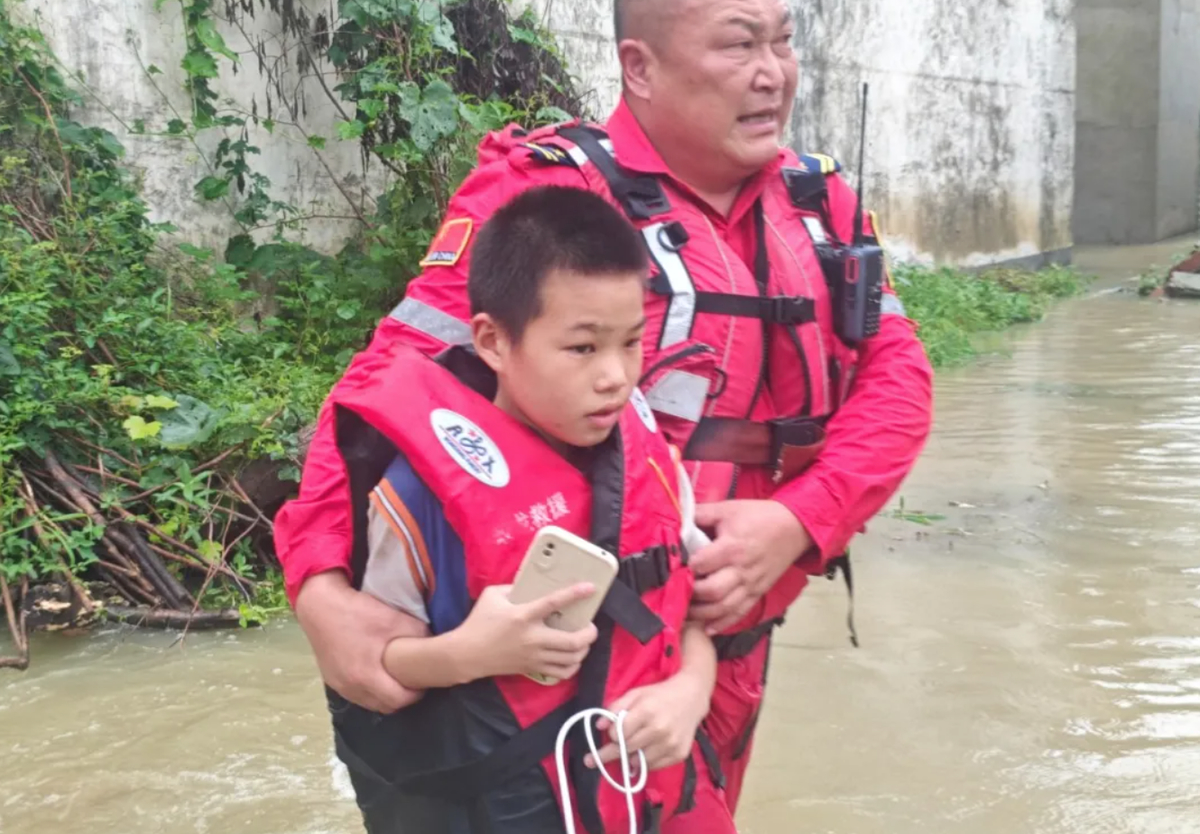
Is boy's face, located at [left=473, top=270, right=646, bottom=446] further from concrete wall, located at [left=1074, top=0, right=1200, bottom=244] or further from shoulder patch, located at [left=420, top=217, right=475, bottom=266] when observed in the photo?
concrete wall, located at [left=1074, top=0, right=1200, bottom=244]

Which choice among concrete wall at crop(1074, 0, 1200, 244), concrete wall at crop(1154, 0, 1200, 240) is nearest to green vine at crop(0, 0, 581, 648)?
concrete wall at crop(1074, 0, 1200, 244)

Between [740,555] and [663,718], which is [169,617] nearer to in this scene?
[740,555]

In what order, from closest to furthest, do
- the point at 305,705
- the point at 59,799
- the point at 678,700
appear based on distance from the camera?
the point at 678,700 → the point at 59,799 → the point at 305,705

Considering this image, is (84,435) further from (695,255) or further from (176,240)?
(695,255)

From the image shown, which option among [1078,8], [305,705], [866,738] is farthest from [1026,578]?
[1078,8]

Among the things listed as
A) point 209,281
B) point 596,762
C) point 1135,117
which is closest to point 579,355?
point 596,762

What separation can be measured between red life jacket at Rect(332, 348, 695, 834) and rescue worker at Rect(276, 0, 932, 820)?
0.18 metres

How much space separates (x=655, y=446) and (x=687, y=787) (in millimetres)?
474

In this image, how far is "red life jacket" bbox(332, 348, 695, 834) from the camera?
1654 millimetres

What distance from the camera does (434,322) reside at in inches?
77.6

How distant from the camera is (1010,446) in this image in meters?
7.13

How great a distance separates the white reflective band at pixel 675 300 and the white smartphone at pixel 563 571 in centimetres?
50

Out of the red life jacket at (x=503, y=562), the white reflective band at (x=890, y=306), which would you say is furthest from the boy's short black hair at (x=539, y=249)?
the white reflective band at (x=890, y=306)

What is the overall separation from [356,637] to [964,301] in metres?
10.3
